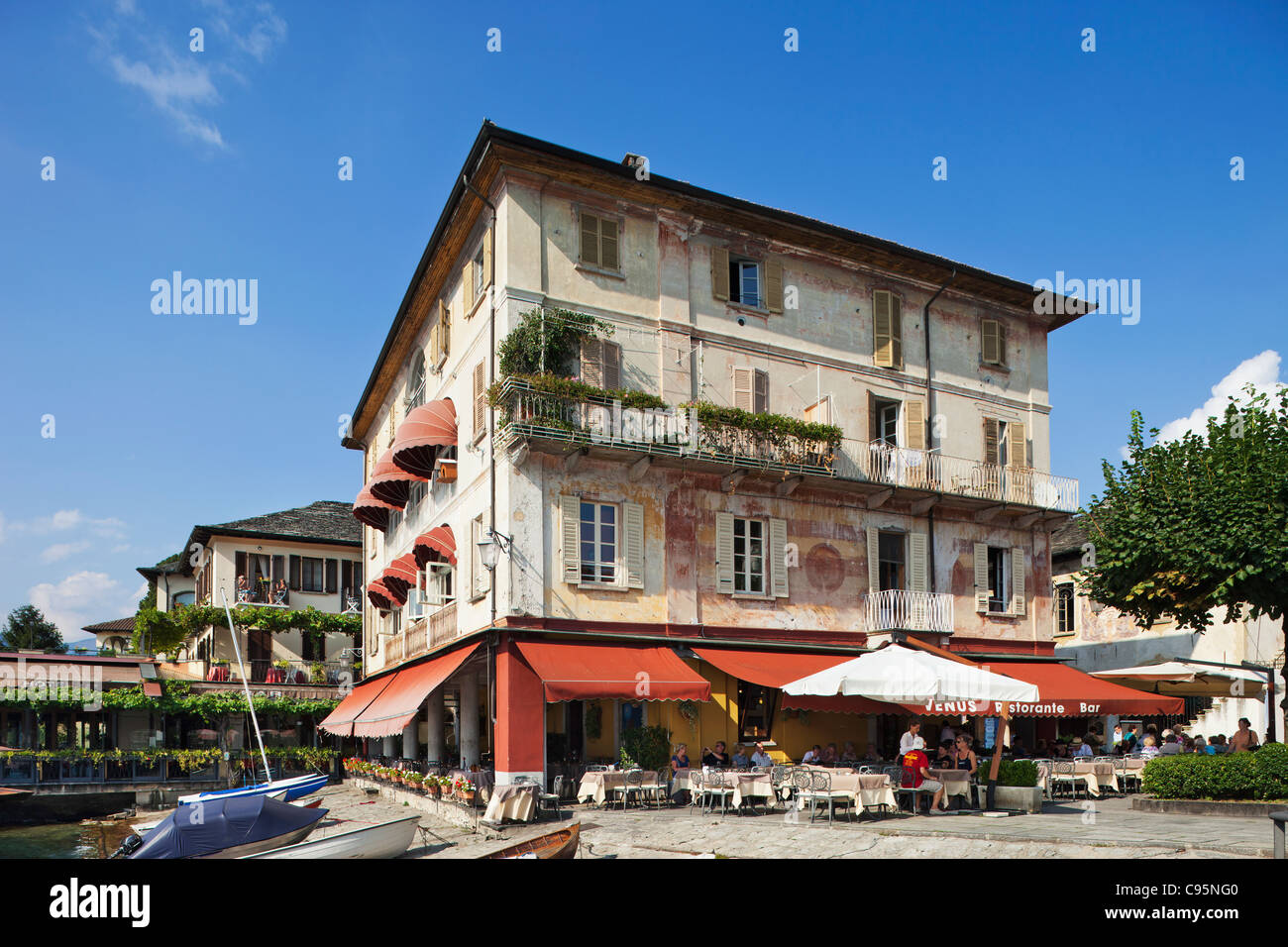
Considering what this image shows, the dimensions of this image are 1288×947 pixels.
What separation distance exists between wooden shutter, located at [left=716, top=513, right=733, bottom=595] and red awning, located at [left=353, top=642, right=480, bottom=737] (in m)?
5.82

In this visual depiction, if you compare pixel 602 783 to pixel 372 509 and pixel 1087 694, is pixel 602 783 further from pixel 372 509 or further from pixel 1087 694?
pixel 372 509

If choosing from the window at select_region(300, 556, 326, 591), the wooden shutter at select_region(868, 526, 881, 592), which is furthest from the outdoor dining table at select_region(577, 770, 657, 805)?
the window at select_region(300, 556, 326, 591)

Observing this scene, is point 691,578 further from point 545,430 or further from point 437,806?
point 437,806

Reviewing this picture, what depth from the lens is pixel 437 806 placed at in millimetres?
22828

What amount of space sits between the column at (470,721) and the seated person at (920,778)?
11104 mm

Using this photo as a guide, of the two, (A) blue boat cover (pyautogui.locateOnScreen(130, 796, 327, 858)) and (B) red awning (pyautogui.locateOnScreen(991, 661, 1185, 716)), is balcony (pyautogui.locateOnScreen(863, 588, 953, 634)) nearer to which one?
(B) red awning (pyautogui.locateOnScreen(991, 661, 1185, 716))

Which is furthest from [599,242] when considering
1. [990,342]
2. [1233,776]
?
[1233,776]

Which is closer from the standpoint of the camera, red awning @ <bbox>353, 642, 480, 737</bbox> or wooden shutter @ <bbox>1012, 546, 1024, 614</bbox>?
red awning @ <bbox>353, 642, 480, 737</bbox>

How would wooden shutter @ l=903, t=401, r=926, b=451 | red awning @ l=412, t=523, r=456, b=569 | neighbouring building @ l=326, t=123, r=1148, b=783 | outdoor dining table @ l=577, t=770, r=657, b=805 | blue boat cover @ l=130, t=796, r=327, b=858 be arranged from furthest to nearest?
wooden shutter @ l=903, t=401, r=926, b=451 → red awning @ l=412, t=523, r=456, b=569 → neighbouring building @ l=326, t=123, r=1148, b=783 → outdoor dining table @ l=577, t=770, r=657, b=805 → blue boat cover @ l=130, t=796, r=327, b=858

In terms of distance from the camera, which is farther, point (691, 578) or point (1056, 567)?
point (1056, 567)

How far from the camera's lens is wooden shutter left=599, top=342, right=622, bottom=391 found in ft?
77.7

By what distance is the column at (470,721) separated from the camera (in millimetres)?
25422
